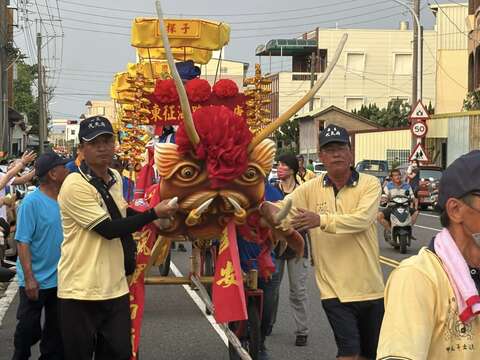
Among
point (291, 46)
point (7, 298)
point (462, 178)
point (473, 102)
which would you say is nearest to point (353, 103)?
point (291, 46)

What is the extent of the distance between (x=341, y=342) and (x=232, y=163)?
139 cm

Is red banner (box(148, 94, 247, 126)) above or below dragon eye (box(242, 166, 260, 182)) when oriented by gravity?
above

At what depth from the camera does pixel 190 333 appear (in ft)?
29.4

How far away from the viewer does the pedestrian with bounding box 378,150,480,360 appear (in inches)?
104

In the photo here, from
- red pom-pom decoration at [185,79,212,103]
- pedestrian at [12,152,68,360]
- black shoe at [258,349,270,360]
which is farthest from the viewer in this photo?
black shoe at [258,349,270,360]

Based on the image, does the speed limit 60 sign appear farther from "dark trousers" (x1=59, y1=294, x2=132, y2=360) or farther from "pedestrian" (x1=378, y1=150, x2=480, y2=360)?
"pedestrian" (x1=378, y1=150, x2=480, y2=360)

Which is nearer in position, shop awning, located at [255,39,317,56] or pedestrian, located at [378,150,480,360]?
pedestrian, located at [378,150,480,360]

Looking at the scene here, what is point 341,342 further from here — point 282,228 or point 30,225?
point 30,225

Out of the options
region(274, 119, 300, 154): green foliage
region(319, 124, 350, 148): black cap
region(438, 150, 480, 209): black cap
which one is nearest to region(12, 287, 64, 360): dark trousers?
region(319, 124, 350, 148): black cap

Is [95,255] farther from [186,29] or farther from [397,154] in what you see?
[397,154]

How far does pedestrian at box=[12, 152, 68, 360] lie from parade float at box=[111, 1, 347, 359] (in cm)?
79

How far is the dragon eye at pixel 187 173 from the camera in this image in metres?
5.43

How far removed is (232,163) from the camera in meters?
5.31

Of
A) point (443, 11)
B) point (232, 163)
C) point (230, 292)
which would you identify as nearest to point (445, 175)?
point (232, 163)
